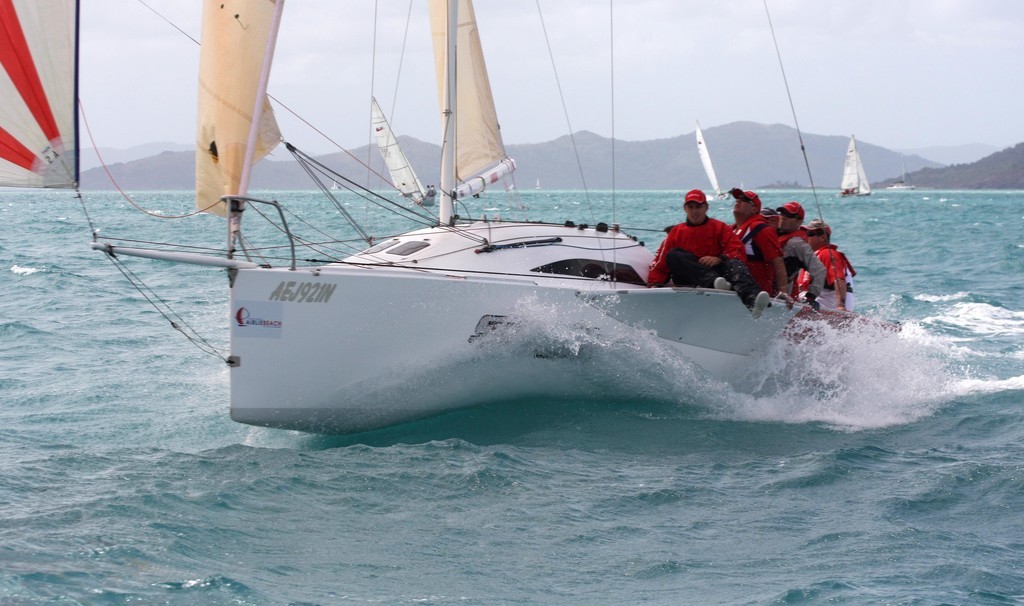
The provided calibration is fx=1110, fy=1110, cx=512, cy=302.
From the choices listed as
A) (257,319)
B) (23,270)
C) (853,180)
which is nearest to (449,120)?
(257,319)

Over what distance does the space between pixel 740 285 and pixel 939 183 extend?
600 feet

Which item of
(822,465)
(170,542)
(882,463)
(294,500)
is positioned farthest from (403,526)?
(882,463)

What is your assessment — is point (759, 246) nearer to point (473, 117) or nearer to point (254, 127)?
point (473, 117)

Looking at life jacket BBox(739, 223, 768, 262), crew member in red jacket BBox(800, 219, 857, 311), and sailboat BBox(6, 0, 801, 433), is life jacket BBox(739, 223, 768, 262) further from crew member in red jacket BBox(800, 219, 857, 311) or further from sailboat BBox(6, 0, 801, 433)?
crew member in red jacket BBox(800, 219, 857, 311)

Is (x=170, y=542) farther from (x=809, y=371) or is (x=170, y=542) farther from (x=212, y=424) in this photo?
(x=809, y=371)

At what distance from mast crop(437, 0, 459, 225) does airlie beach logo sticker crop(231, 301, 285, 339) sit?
7.53 feet

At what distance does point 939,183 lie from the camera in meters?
177

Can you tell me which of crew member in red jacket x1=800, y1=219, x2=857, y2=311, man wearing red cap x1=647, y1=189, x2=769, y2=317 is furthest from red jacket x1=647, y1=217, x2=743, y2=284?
crew member in red jacket x1=800, y1=219, x2=857, y2=311

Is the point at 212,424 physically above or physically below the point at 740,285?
below

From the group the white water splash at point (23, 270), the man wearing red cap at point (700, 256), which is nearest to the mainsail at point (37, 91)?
the man wearing red cap at point (700, 256)

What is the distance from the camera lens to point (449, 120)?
8992mm

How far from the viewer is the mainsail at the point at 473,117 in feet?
31.7

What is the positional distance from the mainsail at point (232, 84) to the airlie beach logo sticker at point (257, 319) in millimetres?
718

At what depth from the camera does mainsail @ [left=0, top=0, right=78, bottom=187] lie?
5000mm
